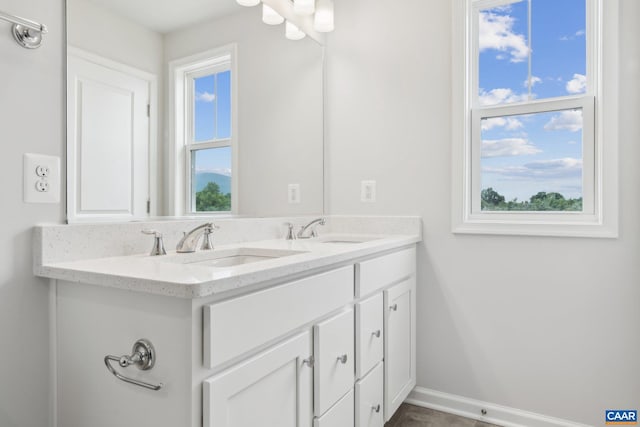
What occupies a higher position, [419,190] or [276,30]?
[276,30]

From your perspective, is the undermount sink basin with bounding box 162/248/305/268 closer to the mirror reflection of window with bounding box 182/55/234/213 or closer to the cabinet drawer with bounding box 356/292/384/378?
the mirror reflection of window with bounding box 182/55/234/213

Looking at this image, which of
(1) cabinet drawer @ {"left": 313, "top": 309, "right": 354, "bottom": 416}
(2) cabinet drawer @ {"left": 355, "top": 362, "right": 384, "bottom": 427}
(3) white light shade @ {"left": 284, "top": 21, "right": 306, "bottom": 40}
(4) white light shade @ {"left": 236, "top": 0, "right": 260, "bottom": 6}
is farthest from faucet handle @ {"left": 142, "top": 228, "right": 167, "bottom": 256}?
(3) white light shade @ {"left": 284, "top": 21, "right": 306, "bottom": 40}

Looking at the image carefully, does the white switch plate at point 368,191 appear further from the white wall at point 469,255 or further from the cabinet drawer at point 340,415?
the cabinet drawer at point 340,415

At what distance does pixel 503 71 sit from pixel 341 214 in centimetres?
111

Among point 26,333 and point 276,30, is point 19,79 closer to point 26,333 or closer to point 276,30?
point 26,333

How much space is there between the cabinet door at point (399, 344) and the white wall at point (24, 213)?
3.90 feet

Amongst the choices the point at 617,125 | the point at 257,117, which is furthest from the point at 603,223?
the point at 257,117

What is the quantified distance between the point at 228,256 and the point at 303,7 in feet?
4.51

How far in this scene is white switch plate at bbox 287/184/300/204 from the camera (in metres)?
2.03

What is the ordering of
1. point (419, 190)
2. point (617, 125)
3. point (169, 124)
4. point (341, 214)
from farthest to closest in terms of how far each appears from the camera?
point (341, 214) → point (419, 190) → point (617, 125) → point (169, 124)

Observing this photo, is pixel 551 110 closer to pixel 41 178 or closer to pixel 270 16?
pixel 270 16

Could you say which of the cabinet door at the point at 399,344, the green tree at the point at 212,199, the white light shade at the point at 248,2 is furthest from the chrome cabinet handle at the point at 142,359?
the white light shade at the point at 248,2

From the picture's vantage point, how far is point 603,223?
1.65 m

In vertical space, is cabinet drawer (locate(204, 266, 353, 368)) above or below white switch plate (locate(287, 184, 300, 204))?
below
